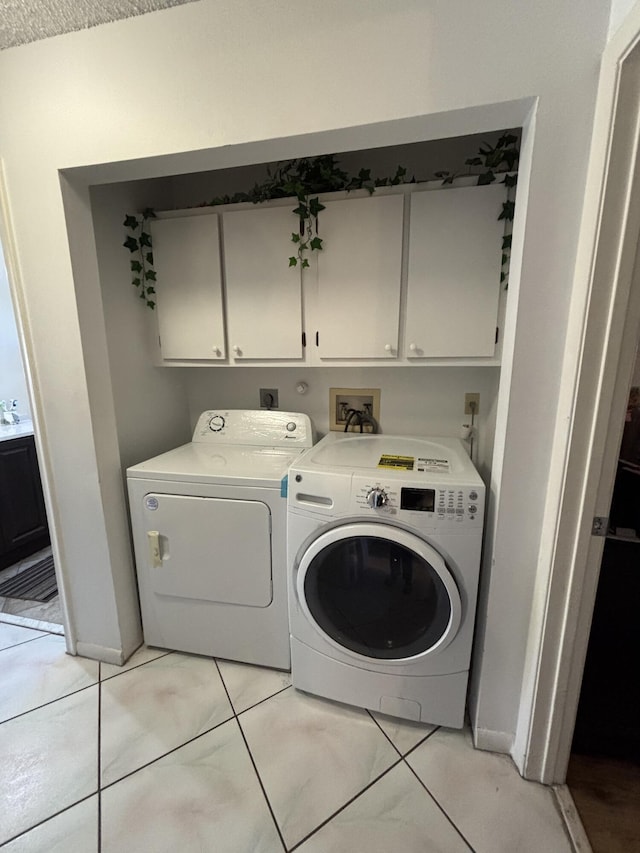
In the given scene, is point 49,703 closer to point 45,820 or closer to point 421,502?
point 45,820

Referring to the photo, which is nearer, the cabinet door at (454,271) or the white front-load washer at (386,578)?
the white front-load washer at (386,578)

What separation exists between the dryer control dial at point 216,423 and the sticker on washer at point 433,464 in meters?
1.03

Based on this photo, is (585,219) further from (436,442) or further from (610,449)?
(436,442)

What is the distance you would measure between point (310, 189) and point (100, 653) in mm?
2209

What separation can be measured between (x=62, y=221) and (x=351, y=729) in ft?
6.83

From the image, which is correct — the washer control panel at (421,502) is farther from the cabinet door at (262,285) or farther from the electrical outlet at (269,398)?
the electrical outlet at (269,398)

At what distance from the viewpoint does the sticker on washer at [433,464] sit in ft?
4.25

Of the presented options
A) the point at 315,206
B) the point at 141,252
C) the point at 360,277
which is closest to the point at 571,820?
the point at 360,277

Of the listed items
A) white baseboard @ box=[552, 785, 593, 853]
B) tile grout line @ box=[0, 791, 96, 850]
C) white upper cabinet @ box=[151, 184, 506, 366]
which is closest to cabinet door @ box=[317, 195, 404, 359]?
white upper cabinet @ box=[151, 184, 506, 366]

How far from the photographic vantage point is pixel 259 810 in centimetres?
112

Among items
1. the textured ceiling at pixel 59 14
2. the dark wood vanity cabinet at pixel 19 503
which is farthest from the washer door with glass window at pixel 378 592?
the dark wood vanity cabinet at pixel 19 503

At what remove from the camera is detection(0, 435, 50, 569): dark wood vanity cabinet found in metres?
2.32

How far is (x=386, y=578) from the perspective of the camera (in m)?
1.25

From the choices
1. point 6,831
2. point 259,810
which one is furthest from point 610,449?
point 6,831
